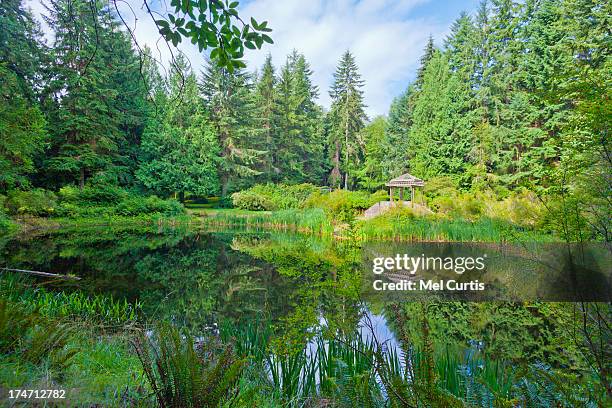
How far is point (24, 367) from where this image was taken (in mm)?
1734

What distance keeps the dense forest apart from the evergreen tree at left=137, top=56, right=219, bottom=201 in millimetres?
88

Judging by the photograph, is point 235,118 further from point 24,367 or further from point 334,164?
point 24,367

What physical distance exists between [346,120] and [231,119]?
33.8 ft

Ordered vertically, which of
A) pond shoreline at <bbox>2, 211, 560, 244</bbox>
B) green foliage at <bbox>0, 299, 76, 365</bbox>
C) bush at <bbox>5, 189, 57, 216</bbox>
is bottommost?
green foliage at <bbox>0, 299, 76, 365</bbox>

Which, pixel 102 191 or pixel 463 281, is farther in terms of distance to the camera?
pixel 102 191

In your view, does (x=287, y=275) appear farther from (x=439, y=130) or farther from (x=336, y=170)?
(x=336, y=170)

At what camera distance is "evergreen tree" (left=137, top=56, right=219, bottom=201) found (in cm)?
2142

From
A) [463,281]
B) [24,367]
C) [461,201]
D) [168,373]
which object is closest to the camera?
[168,373]

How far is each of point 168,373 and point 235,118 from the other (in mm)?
26083

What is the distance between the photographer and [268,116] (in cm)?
2803

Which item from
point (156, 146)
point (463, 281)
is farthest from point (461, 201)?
point (156, 146)

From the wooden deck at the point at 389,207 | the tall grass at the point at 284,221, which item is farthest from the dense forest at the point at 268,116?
the tall grass at the point at 284,221

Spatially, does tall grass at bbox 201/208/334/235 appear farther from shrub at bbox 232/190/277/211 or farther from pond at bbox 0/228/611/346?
shrub at bbox 232/190/277/211

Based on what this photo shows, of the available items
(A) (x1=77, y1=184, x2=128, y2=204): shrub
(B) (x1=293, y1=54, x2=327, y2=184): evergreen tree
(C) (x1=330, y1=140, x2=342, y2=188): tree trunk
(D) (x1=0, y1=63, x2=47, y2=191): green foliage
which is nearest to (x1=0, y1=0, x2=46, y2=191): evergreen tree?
(D) (x1=0, y1=63, x2=47, y2=191): green foliage
